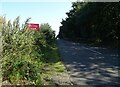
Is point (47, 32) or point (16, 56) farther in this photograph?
point (47, 32)

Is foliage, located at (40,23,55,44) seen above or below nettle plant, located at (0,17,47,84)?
above

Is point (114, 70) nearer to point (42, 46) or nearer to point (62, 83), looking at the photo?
point (62, 83)

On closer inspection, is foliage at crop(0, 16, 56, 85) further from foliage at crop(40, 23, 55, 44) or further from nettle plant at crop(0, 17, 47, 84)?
foliage at crop(40, 23, 55, 44)

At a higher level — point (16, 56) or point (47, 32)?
point (47, 32)

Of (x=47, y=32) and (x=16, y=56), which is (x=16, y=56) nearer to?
(x=16, y=56)

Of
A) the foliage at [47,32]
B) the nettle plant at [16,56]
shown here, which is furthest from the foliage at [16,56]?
the foliage at [47,32]

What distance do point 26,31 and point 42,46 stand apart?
11.0 m

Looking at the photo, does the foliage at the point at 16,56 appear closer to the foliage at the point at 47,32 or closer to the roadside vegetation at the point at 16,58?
the roadside vegetation at the point at 16,58

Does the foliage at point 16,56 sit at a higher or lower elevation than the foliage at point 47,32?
lower

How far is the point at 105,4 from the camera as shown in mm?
39406

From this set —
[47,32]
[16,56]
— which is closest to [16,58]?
[16,56]

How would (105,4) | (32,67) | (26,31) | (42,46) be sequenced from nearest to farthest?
(32,67)
(26,31)
(42,46)
(105,4)

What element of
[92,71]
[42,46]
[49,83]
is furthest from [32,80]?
[42,46]

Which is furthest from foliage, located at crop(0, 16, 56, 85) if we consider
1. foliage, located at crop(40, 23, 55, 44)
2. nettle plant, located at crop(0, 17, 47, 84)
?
foliage, located at crop(40, 23, 55, 44)
